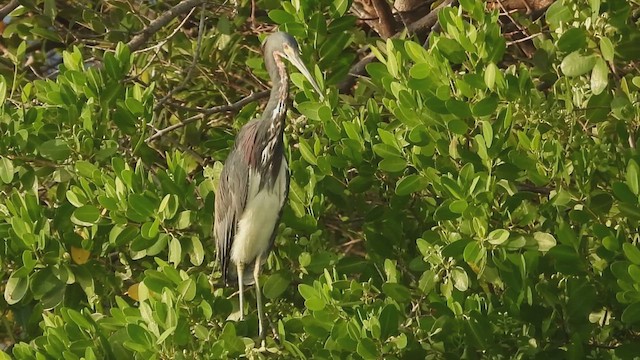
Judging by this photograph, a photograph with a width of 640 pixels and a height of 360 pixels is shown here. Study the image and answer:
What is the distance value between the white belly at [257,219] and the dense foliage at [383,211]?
0.54ft

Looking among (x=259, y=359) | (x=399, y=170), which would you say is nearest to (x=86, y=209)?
(x=259, y=359)

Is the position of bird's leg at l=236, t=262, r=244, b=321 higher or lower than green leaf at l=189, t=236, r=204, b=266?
lower

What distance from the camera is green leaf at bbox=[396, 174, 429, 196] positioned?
141 inches

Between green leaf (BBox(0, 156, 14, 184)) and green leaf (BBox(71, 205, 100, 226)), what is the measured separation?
0.24 m

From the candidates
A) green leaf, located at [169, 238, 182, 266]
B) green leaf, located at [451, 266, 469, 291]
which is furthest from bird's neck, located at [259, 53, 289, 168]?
green leaf, located at [451, 266, 469, 291]

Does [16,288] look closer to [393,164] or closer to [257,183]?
[257,183]

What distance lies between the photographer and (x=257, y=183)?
14.8ft

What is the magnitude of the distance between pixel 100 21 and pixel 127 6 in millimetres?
203

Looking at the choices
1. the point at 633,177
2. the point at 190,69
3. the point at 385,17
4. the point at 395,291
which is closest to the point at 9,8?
the point at 190,69

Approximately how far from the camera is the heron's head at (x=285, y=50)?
4.06m

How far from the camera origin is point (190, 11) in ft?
16.2

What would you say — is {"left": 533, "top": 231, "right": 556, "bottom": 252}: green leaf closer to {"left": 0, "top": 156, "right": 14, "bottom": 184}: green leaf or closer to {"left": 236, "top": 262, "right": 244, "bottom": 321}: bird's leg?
{"left": 236, "top": 262, "right": 244, "bottom": 321}: bird's leg

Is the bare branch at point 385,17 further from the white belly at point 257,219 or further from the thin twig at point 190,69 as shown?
the white belly at point 257,219

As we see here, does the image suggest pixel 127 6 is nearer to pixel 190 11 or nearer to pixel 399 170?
pixel 190 11
